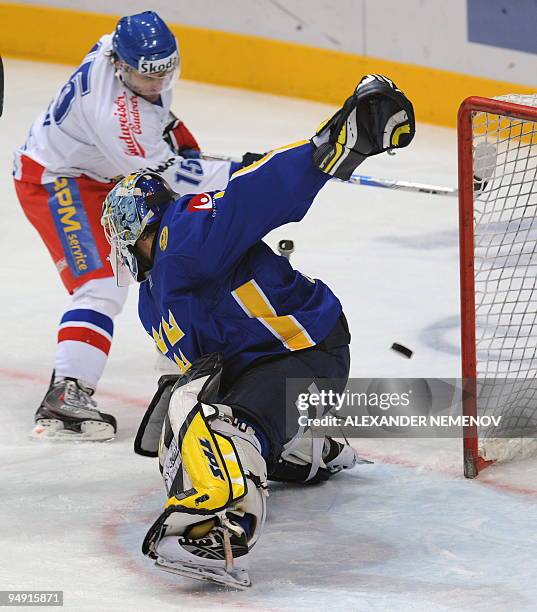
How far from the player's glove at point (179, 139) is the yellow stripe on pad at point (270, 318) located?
1555 mm

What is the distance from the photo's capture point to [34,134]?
4094mm

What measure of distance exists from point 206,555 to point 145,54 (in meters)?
1.65

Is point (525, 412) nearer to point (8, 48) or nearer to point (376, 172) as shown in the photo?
point (376, 172)

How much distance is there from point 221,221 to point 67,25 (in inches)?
239

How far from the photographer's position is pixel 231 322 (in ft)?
9.50

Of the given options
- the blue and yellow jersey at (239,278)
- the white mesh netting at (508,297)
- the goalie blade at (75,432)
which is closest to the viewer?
the blue and yellow jersey at (239,278)

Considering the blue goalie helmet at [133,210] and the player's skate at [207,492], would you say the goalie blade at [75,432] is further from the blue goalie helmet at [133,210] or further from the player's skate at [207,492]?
the player's skate at [207,492]

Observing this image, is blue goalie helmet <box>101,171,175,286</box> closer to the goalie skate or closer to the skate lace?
the goalie skate

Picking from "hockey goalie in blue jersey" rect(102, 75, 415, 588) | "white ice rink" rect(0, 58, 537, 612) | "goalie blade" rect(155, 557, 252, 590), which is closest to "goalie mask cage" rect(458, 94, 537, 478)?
"white ice rink" rect(0, 58, 537, 612)

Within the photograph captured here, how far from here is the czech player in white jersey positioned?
377cm

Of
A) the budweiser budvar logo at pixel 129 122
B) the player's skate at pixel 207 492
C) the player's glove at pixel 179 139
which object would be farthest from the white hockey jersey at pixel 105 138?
the player's skate at pixel 207 492

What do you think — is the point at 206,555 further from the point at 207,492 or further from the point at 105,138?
the point at 105,138

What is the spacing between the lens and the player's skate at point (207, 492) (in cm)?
258

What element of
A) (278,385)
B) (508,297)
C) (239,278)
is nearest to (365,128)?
(239,278)
